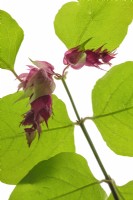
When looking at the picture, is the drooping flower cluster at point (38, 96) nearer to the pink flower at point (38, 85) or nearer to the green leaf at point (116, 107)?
the pink flower at point (38, 85)

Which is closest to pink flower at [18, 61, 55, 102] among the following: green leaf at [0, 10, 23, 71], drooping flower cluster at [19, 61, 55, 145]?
drooping flower cluster at [19, 61, 55, 145]

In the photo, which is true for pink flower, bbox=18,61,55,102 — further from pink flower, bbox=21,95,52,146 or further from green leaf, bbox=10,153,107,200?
green leaf, bbox=10,153,107,200

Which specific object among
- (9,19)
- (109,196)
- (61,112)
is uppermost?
(9,19)

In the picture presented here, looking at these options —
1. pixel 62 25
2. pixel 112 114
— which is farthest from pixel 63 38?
pixel 112 114

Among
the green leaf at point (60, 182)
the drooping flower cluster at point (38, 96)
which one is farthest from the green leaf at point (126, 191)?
the drooping flower cluster at point (38, 96)

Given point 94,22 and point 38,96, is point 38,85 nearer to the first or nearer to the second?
point 38,96

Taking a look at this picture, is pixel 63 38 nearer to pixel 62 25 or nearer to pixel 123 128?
pixel 62 25

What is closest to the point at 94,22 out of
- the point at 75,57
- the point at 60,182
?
the point at 75,57
